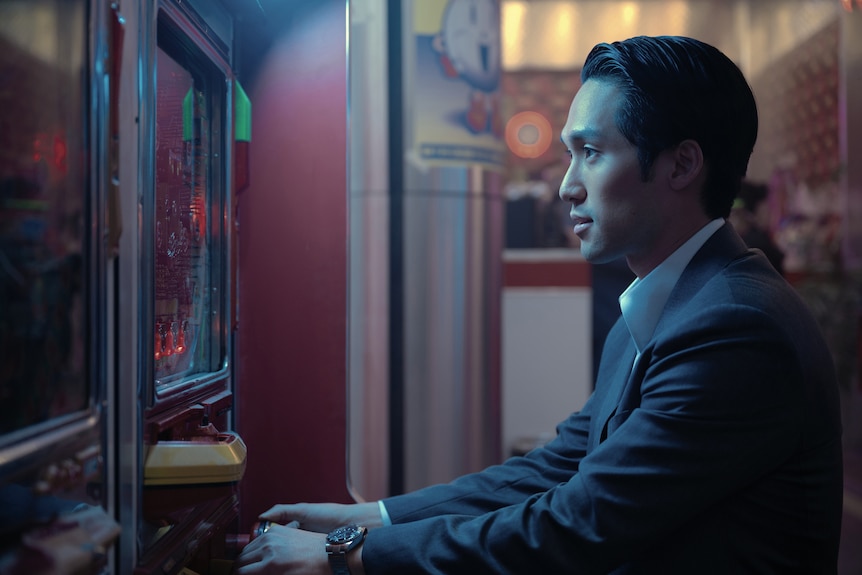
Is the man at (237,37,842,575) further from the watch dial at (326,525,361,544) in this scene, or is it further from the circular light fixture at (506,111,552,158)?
the circular light fixture at (506,111,552,158)

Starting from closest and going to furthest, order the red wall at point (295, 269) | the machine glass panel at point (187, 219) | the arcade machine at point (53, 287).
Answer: the arcade machine at point (53, 287) < the machine glass panel at point (187, 219) < the red wall at point (295, 269)

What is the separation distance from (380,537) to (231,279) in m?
0.35

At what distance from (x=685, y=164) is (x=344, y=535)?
624mm

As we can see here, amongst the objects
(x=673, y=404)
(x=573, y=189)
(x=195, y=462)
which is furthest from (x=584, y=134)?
(x=195, y=462)

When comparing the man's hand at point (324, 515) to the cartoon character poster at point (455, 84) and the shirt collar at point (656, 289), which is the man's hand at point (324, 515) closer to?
the shirt collar at point (656, 289)

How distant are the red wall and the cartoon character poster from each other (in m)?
0.61

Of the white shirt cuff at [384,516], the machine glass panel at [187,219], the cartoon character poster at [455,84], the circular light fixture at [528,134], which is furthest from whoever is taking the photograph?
the circular light fixture at [528,134]

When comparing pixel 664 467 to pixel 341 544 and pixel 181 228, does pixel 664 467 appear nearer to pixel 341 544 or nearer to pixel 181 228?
pixel 341 544

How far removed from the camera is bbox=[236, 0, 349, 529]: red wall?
962 mm

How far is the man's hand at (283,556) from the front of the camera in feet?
2.87

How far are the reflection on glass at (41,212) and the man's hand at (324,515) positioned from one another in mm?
404

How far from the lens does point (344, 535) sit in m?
0.94

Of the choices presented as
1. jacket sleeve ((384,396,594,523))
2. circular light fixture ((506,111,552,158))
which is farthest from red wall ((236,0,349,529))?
circular light fixture ((506,111,552,158))

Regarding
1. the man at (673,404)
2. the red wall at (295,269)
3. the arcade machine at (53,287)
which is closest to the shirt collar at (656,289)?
the man at (673,404)
